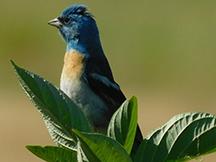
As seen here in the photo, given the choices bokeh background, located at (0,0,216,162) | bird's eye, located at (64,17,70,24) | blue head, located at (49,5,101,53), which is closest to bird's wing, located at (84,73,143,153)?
blue head, located at (49,5,101,53)

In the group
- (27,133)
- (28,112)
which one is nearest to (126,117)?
(27,133)

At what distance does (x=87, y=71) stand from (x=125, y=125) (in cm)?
398

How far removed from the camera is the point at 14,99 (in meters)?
19.6

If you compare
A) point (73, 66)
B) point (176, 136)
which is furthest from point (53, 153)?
point (73, 66)

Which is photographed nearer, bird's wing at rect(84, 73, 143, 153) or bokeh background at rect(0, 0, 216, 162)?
bird's wing at rect(84, 73, 143, 153)

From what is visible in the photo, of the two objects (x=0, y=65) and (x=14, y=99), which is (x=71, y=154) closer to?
(x=14, y=99)

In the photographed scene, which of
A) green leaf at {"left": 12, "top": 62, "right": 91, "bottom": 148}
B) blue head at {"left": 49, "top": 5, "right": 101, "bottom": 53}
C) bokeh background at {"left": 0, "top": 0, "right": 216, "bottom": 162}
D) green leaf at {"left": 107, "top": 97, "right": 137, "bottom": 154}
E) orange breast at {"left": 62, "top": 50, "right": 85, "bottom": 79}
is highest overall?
green leaf at {"left": 12, "top": 62, "right": 91, "bottom": 148}

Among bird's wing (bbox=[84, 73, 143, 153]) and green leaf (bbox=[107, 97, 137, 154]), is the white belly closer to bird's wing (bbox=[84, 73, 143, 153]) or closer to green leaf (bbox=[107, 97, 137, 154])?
bird's wing (bbox=[84, 73, 143, 153])

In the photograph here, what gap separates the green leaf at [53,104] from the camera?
1.88 metres

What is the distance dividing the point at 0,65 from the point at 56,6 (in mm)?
3654

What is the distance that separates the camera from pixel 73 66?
5855 mm

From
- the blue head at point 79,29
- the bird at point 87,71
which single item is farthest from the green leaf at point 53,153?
the blue head at point 79,29

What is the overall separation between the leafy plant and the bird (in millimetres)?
3078

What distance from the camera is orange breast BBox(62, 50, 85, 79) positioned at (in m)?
5.73
